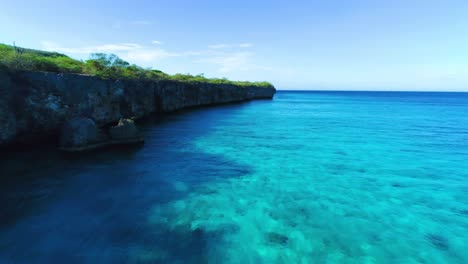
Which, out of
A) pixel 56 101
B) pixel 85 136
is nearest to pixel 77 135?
pixel 85 136

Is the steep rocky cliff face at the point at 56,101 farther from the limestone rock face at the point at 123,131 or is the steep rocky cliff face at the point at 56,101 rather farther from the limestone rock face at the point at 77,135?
the limestone rock face at the point at 123,131

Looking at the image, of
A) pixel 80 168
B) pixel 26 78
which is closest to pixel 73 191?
pixel 80 168

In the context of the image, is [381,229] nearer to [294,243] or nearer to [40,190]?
[294,243]

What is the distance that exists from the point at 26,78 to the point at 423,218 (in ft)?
73.1

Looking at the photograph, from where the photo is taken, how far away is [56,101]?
16.0 metres

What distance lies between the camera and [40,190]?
9258mm

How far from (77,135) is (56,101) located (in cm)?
402

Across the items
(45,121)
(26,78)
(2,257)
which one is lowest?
(2,257)

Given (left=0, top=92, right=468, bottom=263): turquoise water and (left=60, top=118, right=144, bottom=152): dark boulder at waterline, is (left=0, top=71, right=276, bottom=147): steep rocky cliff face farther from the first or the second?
(left=60, top=118, right=144, bottom=152): dark boulder at waterline

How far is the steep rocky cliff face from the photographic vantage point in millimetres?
13586

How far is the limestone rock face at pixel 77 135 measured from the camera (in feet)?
46.6

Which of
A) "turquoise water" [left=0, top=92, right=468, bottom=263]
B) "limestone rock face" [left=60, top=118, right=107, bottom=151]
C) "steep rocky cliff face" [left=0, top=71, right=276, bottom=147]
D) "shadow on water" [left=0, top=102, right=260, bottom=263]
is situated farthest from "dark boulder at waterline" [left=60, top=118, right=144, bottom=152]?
"steep rocky cliff face" [left=0, top=71, right=276, bottom=147]

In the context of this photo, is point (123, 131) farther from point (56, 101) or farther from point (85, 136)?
point (56, 101)

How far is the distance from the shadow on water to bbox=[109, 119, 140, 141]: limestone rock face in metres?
1.56
